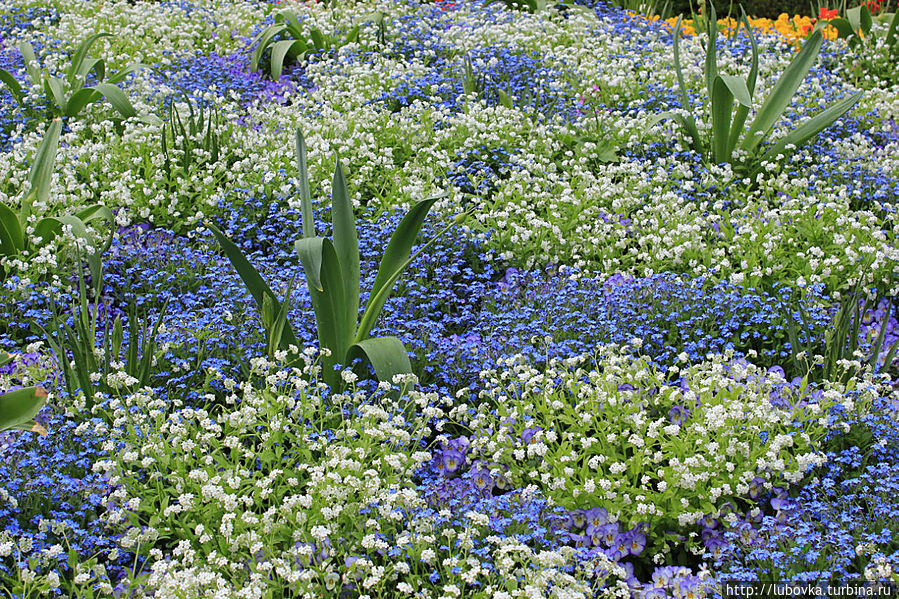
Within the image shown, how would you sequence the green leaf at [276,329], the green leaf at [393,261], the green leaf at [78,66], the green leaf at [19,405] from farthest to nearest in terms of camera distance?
the green leaf at [78,66] < the green leaf at [393,261] < the green leaf at [276,329] < the green leaf at [19,405]

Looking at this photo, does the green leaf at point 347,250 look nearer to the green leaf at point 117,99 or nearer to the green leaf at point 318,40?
the green leaf at point 117,99

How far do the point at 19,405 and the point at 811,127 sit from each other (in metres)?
4.55

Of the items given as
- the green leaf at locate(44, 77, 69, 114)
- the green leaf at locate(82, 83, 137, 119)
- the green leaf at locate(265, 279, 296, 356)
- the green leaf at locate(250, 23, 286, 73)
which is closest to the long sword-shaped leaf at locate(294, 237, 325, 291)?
the green leaf at locate(265, 279, 296, 356)

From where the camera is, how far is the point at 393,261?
3459 millimetres

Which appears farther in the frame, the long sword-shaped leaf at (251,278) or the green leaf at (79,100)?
the green leaf at (79,100)

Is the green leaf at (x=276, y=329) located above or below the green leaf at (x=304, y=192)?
below

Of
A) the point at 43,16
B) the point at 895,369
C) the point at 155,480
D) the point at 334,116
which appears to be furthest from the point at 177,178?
the point at 43,16

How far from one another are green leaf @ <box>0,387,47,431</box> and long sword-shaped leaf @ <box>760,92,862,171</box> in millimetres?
4215

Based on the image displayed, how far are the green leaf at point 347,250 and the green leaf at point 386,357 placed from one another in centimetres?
19

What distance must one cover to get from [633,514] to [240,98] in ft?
15.8

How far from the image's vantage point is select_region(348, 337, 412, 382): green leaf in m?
3.08

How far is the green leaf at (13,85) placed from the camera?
570cm

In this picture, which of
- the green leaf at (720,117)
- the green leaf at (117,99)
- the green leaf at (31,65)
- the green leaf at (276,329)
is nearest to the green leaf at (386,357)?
the green leaf at (276,329)

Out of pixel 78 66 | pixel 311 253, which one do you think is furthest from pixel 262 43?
pixel 311 253
